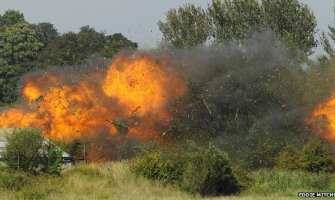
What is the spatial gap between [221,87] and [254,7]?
23229mm

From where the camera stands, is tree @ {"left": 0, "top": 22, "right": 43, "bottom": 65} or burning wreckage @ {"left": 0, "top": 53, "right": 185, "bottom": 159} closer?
burning wreckage @ {"left": 0, "top": 53, "right": 185, "bottom": 159}

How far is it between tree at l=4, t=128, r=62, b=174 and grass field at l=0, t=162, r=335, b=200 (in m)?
0.77

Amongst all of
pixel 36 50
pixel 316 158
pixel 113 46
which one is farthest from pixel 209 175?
pixel 36 50

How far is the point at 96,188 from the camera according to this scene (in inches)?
985

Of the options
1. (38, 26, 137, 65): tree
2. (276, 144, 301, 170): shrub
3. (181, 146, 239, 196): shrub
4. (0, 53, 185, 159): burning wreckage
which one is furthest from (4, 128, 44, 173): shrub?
(38, 26, 137, 65): tree

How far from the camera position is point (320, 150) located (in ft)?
101

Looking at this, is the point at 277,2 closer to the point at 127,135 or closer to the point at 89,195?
the point at 127,135

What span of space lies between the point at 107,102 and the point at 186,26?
26970 mm

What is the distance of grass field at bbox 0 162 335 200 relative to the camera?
2380 centimetres

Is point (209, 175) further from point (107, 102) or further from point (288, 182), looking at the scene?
point (107, 102)

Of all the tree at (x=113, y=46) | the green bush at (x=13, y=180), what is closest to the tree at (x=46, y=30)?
the tree at (x=113, y=46)

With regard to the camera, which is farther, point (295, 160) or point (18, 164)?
point (295, 160)

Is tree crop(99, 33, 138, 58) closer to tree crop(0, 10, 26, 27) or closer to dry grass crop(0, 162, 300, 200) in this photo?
tree crop(0, 10, 26, 27)

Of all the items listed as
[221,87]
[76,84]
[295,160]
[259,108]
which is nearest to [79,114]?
[76,84]
